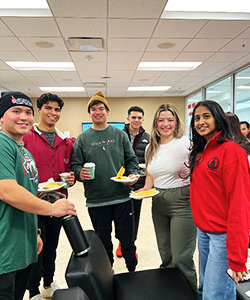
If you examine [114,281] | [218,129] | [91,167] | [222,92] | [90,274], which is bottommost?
[114,281]

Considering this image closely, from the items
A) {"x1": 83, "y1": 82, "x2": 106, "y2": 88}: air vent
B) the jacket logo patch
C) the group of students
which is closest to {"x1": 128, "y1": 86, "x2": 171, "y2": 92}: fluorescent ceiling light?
{"x1": 83, "y1": 82, "x2": 106, "y2": 88}: air vent

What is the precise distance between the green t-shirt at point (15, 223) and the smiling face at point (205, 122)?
103 cm

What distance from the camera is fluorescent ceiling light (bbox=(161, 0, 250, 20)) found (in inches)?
117

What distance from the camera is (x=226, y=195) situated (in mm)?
1187

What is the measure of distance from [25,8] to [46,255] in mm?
3011

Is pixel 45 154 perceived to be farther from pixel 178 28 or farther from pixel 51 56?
pixel 51 56

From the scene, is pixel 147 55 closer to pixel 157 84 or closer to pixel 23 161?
pixel 157 84

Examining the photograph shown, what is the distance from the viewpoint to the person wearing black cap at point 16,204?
1.05m

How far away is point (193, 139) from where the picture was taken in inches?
60.2

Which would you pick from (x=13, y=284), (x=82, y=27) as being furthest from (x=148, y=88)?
(x=13, y=284)

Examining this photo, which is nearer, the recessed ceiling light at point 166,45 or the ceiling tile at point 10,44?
the ceiling tile at point 10,44

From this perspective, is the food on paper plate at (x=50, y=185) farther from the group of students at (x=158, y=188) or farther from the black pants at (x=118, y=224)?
the black pants at (x=118, y=224)

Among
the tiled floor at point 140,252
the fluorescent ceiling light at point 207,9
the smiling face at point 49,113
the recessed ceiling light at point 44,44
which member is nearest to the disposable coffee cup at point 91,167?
the smiling face at point 49,113

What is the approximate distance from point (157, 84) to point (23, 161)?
21.3ft
